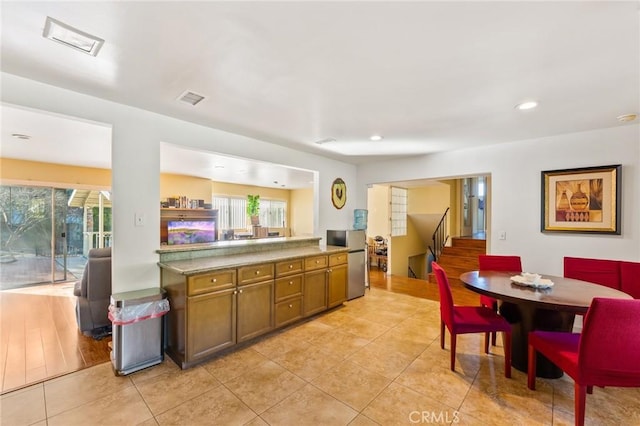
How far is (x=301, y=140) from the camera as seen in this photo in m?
3.92

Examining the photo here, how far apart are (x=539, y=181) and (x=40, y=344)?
6252 mm

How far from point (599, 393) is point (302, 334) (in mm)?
2671

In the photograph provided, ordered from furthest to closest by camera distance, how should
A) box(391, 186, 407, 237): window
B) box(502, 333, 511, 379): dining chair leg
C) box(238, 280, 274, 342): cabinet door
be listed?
box(391, 186, 407, 237): window < box(238, 280, 274, 342): cabinet door < box(502, 333, 511, 379): dining chair leg

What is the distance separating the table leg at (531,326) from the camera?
2422 mm

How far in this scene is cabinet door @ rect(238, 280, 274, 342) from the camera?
2900 millimetres

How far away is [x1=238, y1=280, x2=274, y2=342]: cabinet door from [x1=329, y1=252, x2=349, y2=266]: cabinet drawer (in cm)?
115

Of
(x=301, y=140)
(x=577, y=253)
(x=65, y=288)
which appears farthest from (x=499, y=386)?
(x=65, y=288)

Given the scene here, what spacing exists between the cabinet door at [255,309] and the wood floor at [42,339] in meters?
1.32

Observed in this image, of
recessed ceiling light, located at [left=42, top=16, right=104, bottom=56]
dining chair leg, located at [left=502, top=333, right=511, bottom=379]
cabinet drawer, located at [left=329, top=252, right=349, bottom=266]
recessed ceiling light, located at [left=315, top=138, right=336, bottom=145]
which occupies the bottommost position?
dining chair leg, located at [left=502, top=333, right=511, bottom=379]

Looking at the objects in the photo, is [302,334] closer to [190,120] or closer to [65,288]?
[190,120]

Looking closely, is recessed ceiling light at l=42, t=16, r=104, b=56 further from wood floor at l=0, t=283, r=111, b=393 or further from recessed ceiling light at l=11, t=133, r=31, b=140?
recessed ceiling light at l=11, t=133, r=31, b=140

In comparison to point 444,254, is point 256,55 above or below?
above

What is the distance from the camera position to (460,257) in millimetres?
6402

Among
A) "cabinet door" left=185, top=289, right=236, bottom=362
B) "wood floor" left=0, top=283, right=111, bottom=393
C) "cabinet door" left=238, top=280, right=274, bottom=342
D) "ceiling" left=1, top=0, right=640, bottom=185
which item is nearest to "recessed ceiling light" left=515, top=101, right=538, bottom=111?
"ceiling" left=1, top=0, right=640, bottom=185
